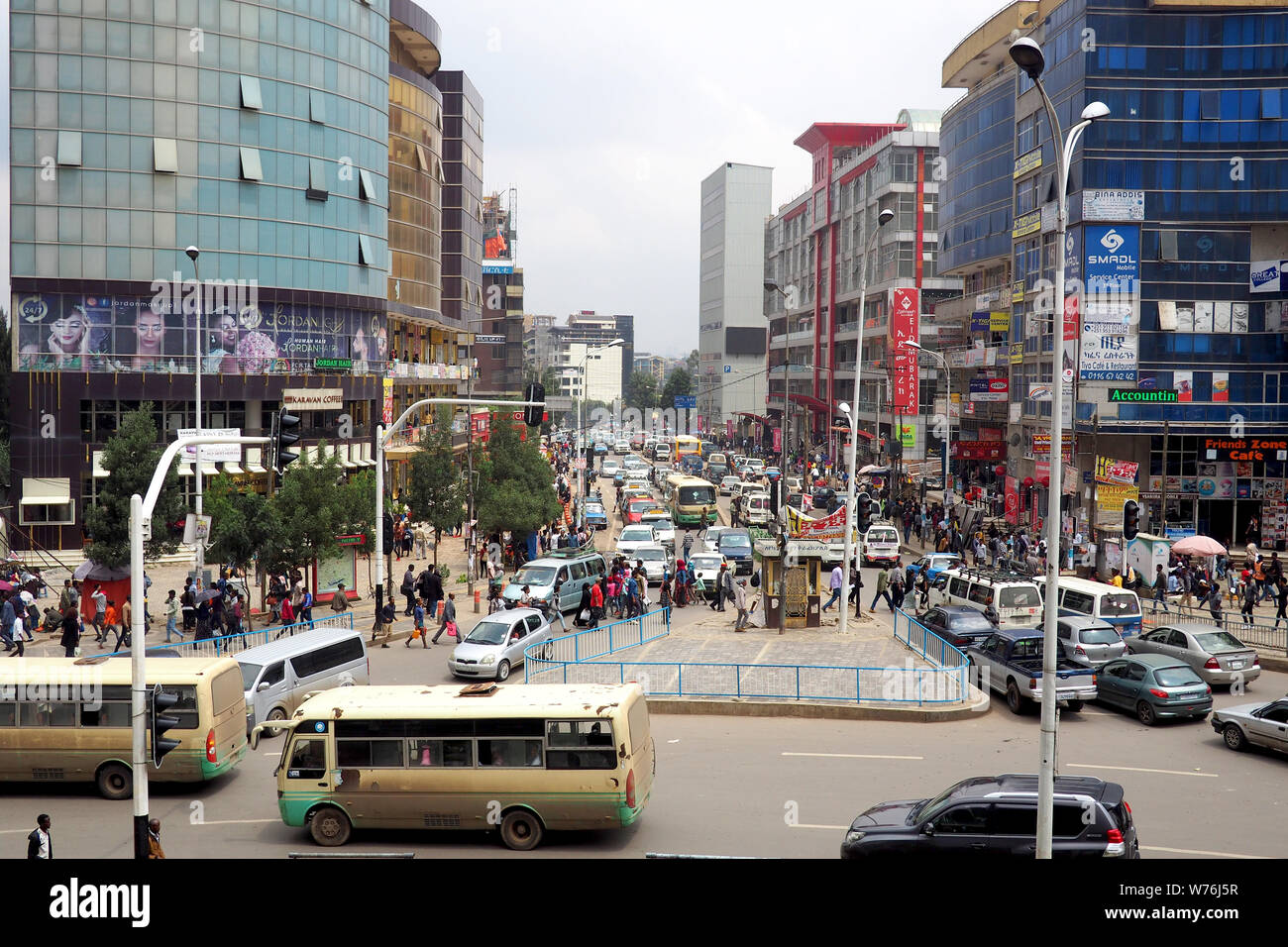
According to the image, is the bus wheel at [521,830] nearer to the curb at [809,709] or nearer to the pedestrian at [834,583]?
the curb at [809,709]

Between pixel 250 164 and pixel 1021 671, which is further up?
pixel 250 164

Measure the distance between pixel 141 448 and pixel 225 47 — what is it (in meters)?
27.6

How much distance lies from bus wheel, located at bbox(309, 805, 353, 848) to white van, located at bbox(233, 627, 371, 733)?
16.8 ft

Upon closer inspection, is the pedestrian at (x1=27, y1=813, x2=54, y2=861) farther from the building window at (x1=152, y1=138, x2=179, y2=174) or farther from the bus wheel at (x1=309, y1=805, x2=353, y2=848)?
the building window at (x1=152, y1=138, x2=179, y2=174)

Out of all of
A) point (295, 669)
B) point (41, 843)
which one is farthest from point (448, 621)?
point (41, 843)

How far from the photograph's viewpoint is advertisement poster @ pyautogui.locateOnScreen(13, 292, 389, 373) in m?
48.6

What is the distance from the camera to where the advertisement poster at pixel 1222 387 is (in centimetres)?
4853

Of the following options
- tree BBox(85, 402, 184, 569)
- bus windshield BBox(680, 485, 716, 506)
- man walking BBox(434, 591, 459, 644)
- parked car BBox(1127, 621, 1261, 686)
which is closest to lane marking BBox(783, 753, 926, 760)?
parked car BBox(1127, 621, 1261, 686)

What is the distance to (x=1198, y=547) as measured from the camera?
33594 mm

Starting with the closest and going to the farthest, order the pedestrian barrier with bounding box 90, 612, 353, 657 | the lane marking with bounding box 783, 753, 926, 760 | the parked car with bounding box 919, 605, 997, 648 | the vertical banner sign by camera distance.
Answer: the lane marking with bounding box 783, 753, 926, 760 → the pedestrian barrier with bounding box 90, 612, 353, 657 → the parked car with bounding box 919, 605, 997, 648 → the vertical banner sign

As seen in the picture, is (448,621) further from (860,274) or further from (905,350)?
(860,274)

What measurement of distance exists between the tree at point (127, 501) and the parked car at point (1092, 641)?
73.7 feet

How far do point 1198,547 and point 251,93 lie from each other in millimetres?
44100

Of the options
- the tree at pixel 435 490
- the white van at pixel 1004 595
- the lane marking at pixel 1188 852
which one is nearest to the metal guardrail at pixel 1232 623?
the white van at pixel 1004 595
